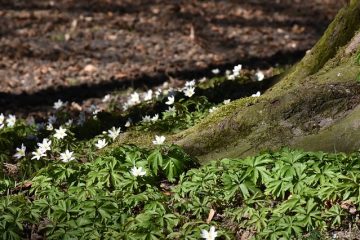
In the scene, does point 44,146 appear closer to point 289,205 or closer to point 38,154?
point 38,154

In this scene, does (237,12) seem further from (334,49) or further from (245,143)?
(245,143)

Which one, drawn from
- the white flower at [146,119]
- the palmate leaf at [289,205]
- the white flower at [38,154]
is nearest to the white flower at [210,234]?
the palmate leaf at [289,205]

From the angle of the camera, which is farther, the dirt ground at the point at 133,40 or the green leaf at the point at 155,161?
the dirt ground at the point at 133,40

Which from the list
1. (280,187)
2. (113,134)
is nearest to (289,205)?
(280,187)

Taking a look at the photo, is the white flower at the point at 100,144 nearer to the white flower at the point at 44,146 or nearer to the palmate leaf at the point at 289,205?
the white flower at the point at 44,146

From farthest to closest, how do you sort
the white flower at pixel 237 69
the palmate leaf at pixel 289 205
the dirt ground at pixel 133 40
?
the dirt ground at pixel 133 40
the white flower at pixel 237 69
the palmate leaf at pixel 289 205

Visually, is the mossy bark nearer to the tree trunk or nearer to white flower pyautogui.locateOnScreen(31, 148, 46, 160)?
the tree trunk
